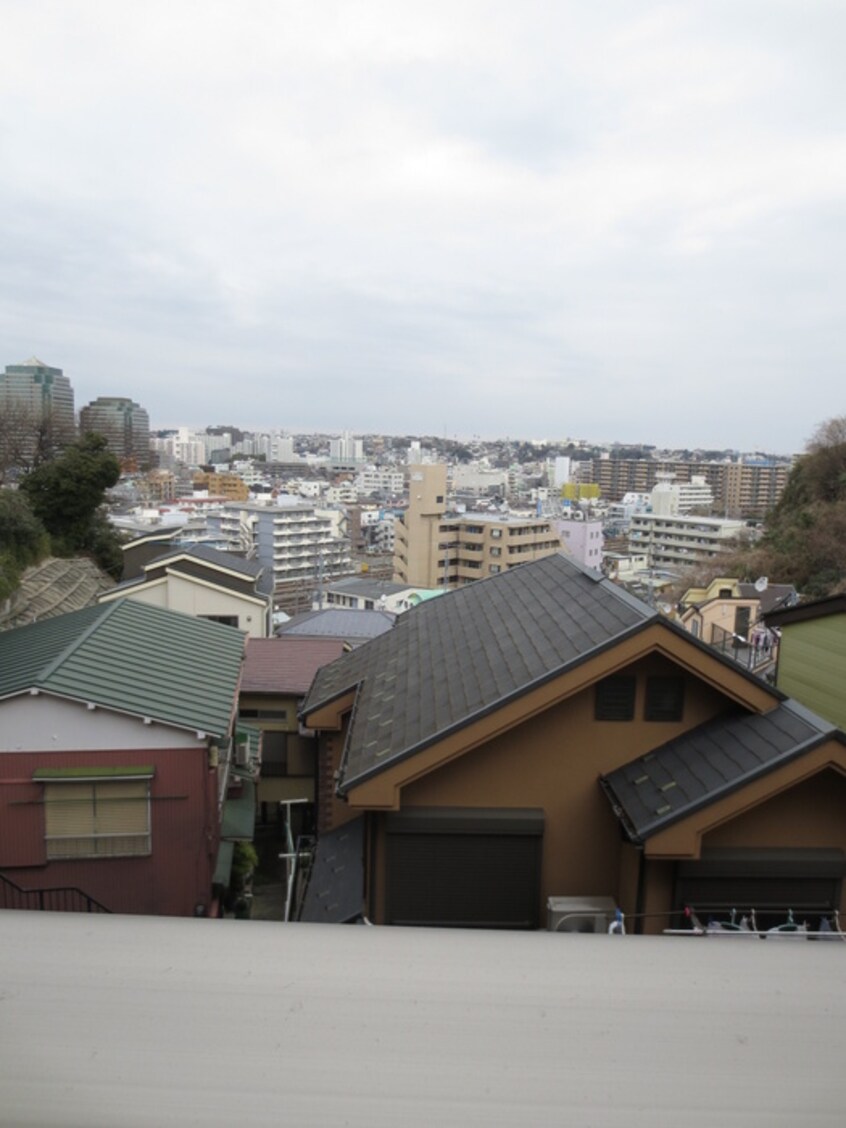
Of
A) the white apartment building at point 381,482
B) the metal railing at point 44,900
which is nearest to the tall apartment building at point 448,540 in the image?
the metal railing at point 44,900

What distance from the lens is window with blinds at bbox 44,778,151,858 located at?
6008mm

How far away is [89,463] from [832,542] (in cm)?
2295

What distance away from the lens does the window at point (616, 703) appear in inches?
199

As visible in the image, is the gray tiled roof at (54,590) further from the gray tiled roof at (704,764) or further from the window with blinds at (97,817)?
the gray tiled roof at (704,764)

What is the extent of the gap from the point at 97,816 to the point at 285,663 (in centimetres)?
524

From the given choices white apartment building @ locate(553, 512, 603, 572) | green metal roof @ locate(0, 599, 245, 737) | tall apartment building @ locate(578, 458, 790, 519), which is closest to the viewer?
green metal roof @ locate(0, 599, 245, 737)

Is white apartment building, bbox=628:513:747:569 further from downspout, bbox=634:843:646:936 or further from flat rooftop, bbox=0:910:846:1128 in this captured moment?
flat rooftop, bbox=0:910:846:1128

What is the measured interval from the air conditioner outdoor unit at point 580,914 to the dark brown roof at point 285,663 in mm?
5489

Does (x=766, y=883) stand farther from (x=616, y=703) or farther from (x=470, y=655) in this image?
(x=470, y=655)

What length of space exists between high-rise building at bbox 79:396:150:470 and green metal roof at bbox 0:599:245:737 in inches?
2687

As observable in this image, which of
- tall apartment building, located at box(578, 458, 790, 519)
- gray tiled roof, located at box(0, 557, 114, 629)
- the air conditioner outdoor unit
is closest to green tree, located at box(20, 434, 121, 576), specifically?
gray tiled roof, located at box(0, 557, 114, 629)

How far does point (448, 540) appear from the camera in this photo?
2051 inches

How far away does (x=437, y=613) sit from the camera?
8523 mm

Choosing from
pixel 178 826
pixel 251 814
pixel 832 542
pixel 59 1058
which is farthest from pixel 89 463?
pixel 832 542
